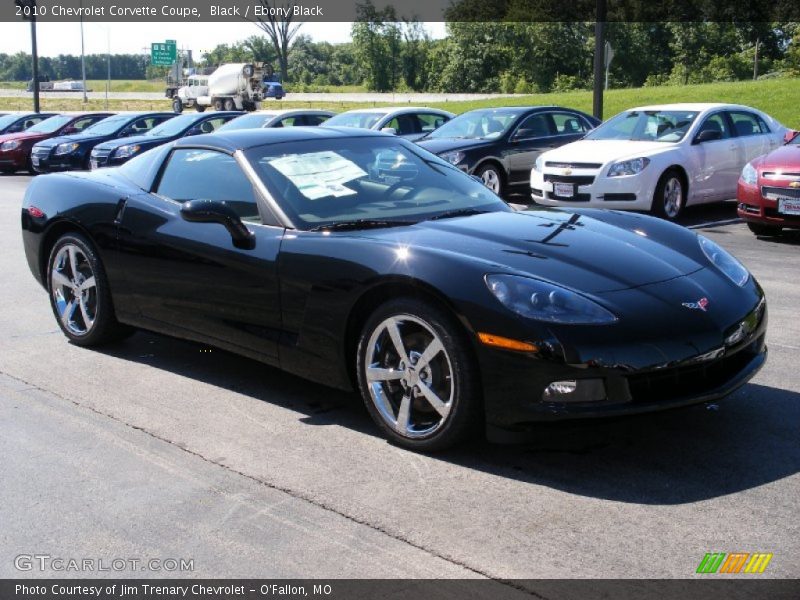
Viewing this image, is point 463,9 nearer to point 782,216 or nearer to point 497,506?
point 782,216

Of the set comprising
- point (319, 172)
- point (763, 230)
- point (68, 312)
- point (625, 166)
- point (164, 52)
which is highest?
point (164, 52)

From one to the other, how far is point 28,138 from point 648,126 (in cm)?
1693

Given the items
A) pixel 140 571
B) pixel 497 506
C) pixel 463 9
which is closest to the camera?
pixel 140 571

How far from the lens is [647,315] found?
13.6 ft

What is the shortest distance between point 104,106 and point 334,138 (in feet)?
209

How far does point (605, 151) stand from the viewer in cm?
1281

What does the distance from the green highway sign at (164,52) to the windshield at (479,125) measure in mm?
58268

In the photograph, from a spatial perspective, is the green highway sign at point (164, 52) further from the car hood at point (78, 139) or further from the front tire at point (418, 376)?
the front tire at point (418, 376)

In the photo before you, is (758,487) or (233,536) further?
(758,487)

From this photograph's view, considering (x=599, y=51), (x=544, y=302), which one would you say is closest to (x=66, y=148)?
(x=599, y=51)

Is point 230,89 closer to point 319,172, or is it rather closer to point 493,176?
point 493,176

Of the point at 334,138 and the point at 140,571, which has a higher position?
the point at 334,138

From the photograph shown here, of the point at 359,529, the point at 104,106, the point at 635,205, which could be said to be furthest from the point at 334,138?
the point at 104,106

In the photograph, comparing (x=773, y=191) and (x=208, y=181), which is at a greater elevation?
(x=208, y=181)
